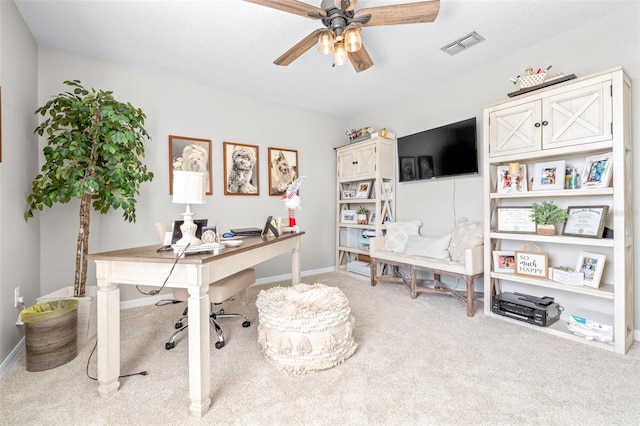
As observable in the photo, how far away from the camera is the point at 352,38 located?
1.75m

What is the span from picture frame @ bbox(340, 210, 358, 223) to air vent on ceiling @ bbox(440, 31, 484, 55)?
2.34 meters

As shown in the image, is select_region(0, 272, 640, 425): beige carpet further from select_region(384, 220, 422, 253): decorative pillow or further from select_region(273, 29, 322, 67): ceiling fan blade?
select_region(273, 29, 322, 67): ceiling fan blade

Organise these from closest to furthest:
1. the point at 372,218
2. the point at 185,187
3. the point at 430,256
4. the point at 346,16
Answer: the point at 185,187
the point at 346,16
the point at 430,256
the point at 372,218

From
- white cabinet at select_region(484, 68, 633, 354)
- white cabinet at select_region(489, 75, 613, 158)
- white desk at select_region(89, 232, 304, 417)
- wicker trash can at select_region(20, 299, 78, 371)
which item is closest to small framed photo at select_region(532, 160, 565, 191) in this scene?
white cabinet at select_region(484, 68, 633, 354)

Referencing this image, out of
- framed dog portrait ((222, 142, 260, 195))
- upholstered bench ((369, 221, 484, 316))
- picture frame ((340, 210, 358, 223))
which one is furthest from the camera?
picture frame ((340, 210, 358, 223))

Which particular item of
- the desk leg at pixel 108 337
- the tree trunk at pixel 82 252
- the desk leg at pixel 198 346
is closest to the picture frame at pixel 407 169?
the desk leg at pixel 198 346

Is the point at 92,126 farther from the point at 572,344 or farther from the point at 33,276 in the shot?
the point at 572,344

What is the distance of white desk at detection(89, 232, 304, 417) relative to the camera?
4.48 ft

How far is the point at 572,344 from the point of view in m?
2.07

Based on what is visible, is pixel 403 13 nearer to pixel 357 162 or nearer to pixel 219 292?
pixel 219 292

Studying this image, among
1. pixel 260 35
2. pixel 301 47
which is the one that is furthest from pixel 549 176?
pixel 260 35

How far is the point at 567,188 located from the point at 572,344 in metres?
1.23

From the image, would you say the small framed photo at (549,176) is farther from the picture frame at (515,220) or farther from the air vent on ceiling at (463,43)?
the air vent on ceiling at (463,43)

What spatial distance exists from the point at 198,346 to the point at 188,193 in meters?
0.78
